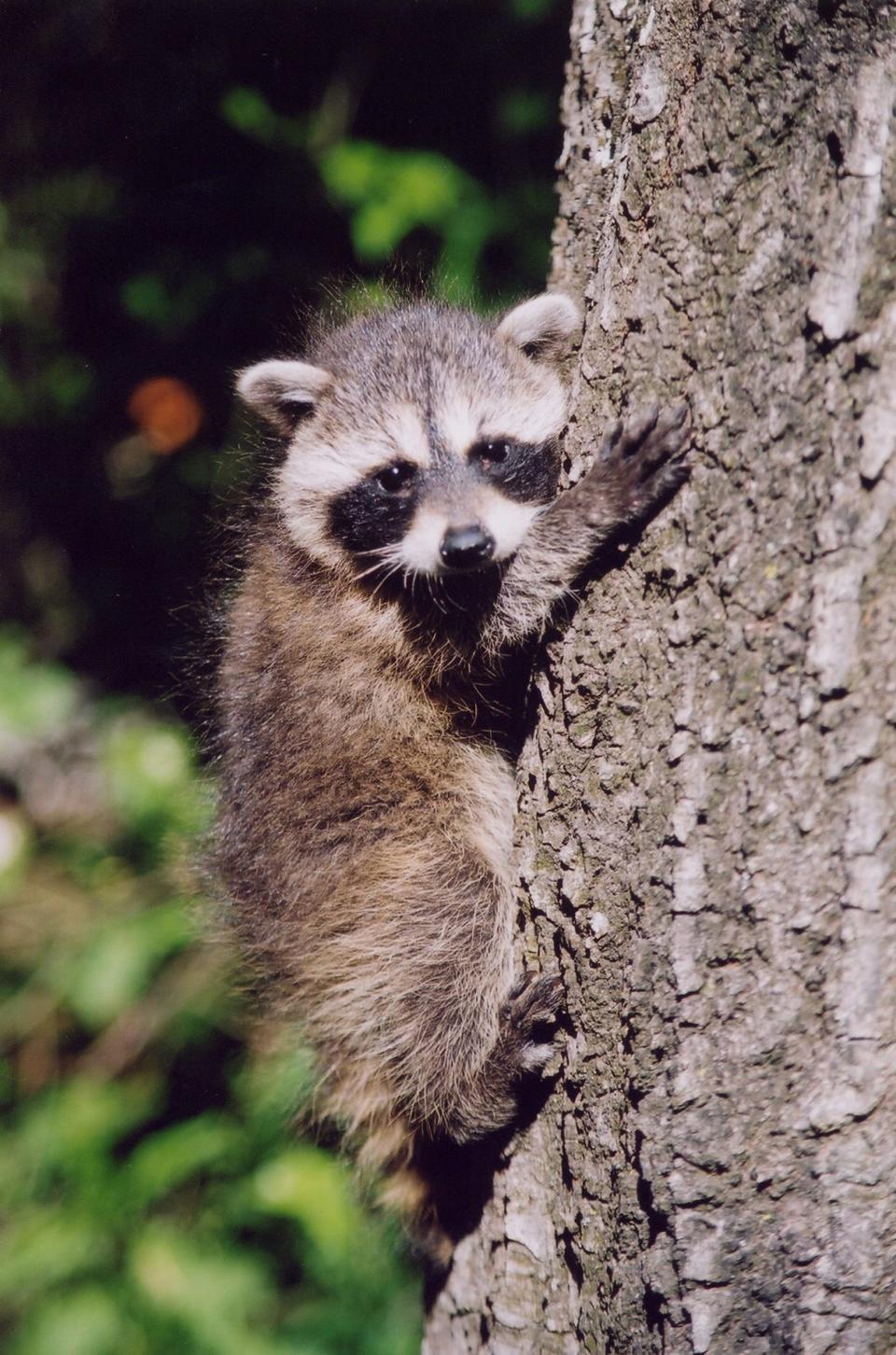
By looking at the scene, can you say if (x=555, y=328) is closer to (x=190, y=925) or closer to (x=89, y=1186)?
(x=190, y=925)

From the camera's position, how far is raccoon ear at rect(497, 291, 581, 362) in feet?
7.91

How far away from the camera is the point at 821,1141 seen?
1.34 metres

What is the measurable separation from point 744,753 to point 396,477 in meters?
1.35

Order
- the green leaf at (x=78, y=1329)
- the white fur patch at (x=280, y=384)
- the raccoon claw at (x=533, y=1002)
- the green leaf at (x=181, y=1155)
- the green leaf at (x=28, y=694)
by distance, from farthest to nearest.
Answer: the green leaf at (x=28, y=694), the green leaf at (x=181, y=1155), the green leaf at (x=78, y=1329), the white fur patch at (x=280, y=384), the raccoon claw at (x=533, y=1002)

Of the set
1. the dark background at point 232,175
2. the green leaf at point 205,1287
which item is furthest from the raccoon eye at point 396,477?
the green leaf at point 205,1287

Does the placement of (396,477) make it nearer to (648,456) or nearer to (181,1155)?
(648,456)

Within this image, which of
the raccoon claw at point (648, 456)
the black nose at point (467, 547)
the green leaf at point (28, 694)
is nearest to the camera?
the raccoon claw at point (648, 456)

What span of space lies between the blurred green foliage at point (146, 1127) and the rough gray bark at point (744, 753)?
121cm

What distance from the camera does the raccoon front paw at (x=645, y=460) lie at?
4.98 feet

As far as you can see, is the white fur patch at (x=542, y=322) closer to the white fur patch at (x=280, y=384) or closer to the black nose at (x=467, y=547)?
the white fur patch at (x=280, y=384)

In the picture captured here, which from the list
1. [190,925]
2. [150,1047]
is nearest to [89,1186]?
[150,1047]

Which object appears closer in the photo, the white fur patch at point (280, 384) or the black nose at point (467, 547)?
the black nose at point (467, 547)

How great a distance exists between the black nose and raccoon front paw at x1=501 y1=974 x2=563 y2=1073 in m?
0.82

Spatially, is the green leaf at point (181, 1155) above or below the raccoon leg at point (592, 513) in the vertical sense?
below
